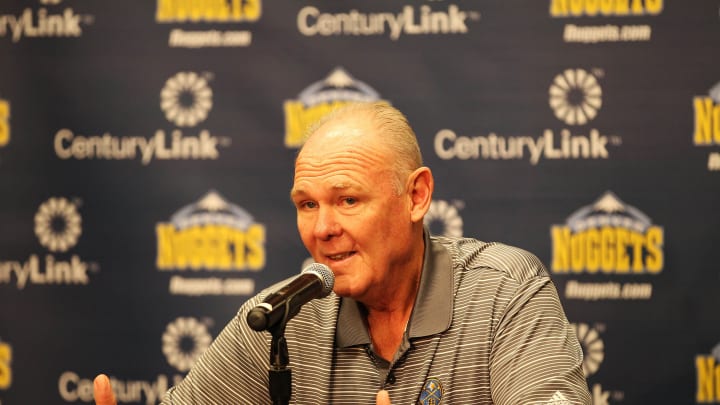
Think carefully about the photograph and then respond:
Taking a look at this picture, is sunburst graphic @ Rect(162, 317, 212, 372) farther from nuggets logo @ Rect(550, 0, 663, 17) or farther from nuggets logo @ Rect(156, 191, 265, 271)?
nuggets logo @ Rect(550, 0, 663, 17)

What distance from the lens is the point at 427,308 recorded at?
2486 mm

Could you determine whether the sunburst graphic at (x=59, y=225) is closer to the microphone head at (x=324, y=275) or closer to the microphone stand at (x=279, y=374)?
the microphone head at (x=324, y=275)

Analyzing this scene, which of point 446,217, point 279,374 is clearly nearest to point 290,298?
point 279,374

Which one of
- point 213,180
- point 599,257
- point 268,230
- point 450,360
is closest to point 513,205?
point 599,257

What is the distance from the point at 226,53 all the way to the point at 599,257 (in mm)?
1959

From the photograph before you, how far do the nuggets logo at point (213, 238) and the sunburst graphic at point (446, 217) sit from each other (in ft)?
2.65

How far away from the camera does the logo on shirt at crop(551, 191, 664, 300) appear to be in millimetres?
3861

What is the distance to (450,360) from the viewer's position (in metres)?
2.38

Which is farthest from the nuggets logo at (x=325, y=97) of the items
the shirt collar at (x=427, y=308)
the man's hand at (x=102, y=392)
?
the man's hand at (x=102, y=392)

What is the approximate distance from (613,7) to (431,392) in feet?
7.37

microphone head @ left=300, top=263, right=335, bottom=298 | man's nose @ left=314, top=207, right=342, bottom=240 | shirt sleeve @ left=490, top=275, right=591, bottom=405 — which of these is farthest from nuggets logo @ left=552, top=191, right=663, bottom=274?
microphone head @ left=300, top=263, right=335, bottom=298

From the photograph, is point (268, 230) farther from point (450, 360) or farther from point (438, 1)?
point (450, 360)

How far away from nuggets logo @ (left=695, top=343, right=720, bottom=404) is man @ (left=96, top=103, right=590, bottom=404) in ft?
5.41

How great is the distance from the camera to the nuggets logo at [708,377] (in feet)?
12.5
